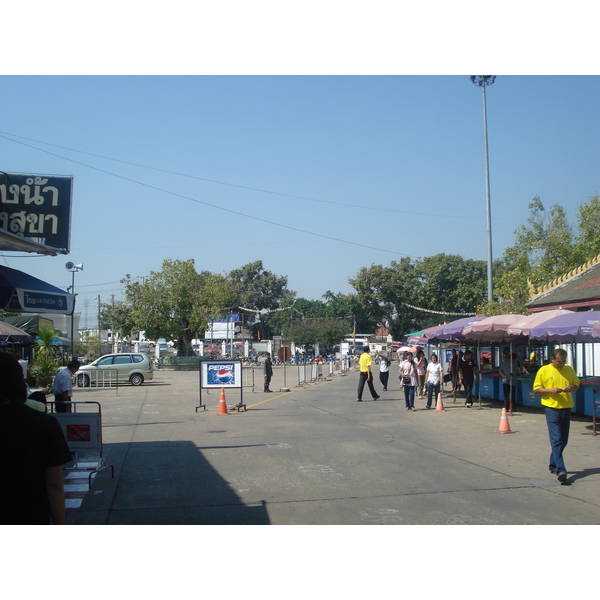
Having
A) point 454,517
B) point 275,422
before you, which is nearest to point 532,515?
point 454,517

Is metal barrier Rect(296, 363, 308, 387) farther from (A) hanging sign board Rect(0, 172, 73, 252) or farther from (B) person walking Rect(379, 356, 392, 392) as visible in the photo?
(A) hanging sign board Rect(0, 172, 73, 252)

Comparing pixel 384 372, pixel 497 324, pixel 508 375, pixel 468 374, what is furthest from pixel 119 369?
pixel 508 375

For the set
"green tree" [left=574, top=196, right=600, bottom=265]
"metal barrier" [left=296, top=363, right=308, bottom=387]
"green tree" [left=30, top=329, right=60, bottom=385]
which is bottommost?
"metal barrier" [left=296, top=363, right=308, bottom=387]

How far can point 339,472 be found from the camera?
8.82 m

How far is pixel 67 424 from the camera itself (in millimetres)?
8727

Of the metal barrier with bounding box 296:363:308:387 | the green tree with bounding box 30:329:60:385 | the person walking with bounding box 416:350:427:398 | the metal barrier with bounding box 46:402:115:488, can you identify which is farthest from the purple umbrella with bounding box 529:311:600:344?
the green tree with bounding box 30:329:60:385

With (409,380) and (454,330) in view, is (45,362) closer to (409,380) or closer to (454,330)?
(409,380)

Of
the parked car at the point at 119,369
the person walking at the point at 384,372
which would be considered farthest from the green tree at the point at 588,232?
the parked car at the point at 119,369

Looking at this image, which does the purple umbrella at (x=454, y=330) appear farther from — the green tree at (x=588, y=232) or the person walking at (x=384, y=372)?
the green tree at (x=588, y=232)

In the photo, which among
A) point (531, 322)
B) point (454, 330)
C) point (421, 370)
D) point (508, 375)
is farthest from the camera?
point (421, 370)

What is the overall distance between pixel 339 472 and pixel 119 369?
2396 cm

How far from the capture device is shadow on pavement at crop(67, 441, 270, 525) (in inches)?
256

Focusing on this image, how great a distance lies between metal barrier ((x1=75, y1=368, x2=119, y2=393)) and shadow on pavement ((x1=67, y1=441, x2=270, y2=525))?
20.4 meters

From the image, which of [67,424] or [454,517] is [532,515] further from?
[67,424]
